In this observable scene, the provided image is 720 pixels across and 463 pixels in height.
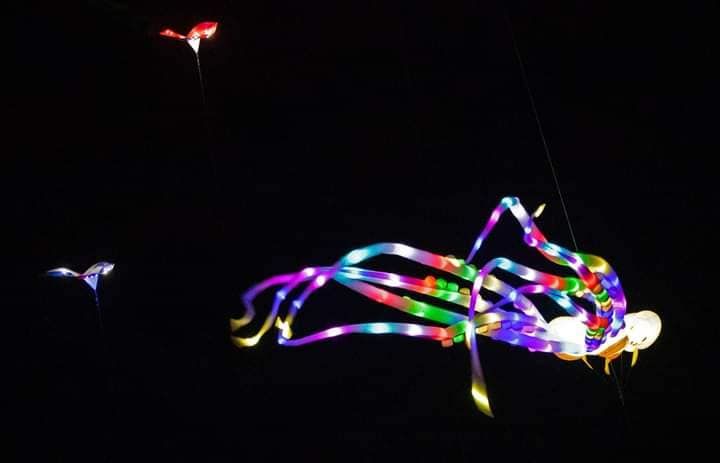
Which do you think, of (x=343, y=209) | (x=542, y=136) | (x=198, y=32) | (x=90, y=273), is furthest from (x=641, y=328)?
(x=90, y=273)

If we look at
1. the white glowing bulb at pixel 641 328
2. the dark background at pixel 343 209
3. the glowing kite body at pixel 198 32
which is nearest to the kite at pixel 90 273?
the dark background at pixel 343 209

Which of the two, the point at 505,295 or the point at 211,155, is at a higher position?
the point at 211,155

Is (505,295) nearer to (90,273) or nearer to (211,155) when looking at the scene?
(211,155)

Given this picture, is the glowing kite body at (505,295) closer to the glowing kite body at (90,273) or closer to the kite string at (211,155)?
the kite string at (211,155)

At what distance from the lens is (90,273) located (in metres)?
4.49

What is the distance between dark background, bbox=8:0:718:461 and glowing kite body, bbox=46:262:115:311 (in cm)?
18

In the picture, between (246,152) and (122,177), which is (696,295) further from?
(122,177)

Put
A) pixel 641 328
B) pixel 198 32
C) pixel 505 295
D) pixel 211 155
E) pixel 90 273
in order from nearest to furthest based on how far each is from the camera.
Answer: pixel 505 295 → pixel 641 328 → pixel 198 32 → pixel 90 273 → pixel 211 155

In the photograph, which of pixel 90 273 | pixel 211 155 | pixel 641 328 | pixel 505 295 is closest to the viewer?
pixel 505 295

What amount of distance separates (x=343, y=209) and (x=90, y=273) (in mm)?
1832

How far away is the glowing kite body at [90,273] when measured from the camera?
14.3ft

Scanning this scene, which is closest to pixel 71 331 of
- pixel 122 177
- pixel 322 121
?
pixel 122 177

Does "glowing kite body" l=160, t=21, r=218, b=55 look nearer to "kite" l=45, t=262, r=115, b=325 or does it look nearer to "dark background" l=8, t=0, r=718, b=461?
"dark background" l=8, t=0, r=718, b=461

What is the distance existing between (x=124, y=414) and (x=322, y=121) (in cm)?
251
